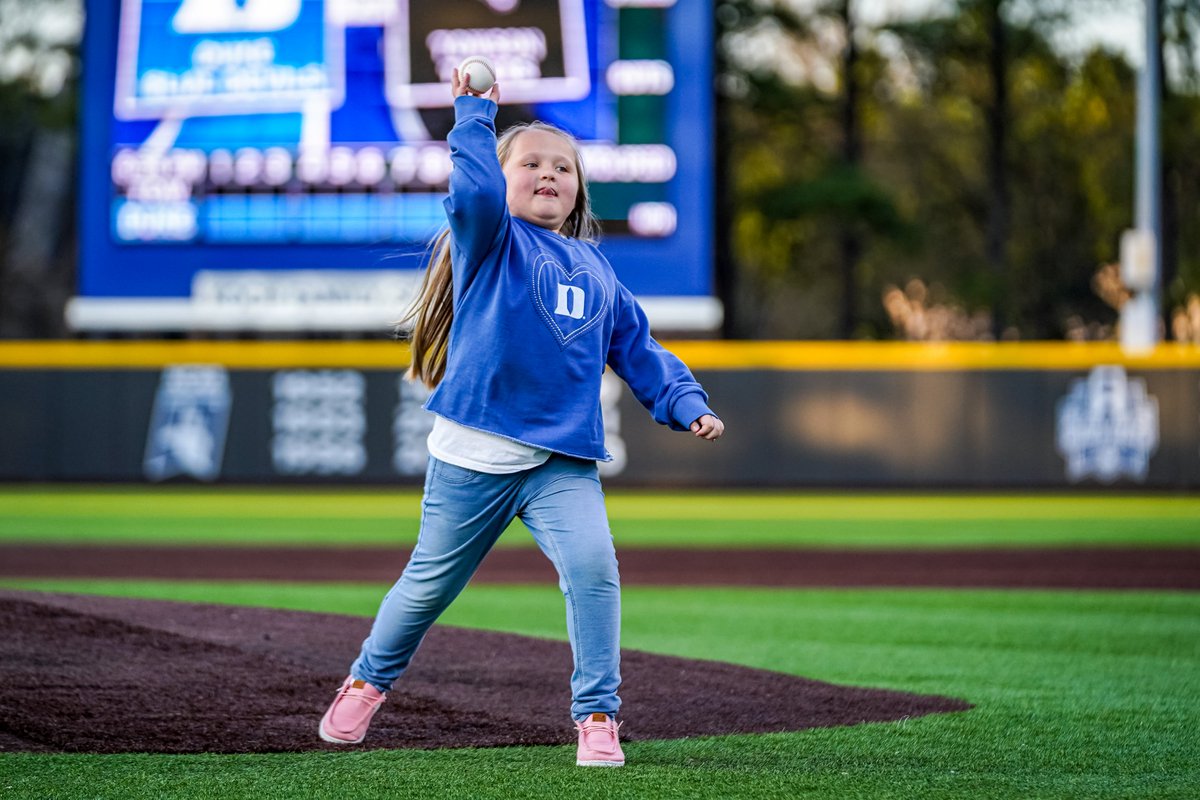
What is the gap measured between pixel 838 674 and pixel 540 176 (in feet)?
7.41

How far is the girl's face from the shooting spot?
341 cm

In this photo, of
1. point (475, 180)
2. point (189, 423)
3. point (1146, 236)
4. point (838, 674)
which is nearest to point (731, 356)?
point (1146, 236)

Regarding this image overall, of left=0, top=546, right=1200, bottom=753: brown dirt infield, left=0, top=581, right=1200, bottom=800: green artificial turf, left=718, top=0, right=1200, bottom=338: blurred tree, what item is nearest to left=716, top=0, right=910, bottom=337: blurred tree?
left=718, top=0, right=1200, bottom=338: blurred tree

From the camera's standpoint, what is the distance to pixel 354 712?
353cm

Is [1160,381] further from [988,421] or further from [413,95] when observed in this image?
[413,95]

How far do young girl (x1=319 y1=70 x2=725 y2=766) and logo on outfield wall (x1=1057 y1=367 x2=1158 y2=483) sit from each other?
39.8 feet

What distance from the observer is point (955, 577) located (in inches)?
333

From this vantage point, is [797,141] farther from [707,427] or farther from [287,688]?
[707,427]

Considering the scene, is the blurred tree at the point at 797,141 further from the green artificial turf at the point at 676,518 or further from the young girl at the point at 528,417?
the young girl at the point at 528,417

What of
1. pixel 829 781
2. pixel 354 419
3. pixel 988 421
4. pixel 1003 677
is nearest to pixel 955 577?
pixel 1003 677

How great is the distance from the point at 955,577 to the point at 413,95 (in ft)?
22.5

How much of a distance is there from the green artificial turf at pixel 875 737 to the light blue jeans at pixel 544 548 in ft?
0.78

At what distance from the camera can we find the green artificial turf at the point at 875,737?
125 inches

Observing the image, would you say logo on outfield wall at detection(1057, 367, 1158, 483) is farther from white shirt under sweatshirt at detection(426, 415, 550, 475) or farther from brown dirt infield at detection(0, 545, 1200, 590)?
white shirt under sweatshirt at detection(426, 415, 550, 475)
